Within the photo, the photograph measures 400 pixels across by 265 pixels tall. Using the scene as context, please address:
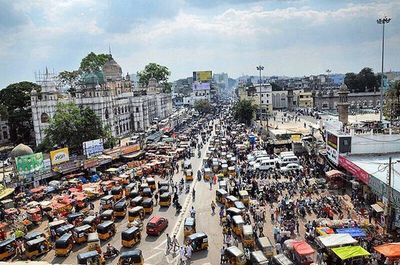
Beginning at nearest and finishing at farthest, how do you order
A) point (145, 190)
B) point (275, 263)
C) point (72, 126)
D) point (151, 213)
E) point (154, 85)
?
point (275, 263)
point (151, 213)
point (145, 190)
point (72, 126)
point (154, 85)

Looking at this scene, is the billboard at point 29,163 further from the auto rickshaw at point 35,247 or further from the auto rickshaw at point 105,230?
the auto rickshaw at point 105,230

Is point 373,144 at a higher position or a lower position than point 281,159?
higher

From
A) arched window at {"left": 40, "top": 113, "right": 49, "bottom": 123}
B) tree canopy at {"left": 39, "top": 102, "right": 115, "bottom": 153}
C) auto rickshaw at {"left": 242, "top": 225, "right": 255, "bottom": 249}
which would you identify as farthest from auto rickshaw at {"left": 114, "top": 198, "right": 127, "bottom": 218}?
arched window at {"left": 40, "top": 113, "right": 49, "bottom": 123}

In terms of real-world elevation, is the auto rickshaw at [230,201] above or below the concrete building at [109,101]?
below

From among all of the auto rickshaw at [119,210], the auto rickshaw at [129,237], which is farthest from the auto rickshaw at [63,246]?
the auto rickshaw at [119,210]

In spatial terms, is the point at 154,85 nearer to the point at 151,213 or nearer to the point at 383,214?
the point at 151,213

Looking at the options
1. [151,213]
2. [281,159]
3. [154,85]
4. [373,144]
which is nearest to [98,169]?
[151,213]
